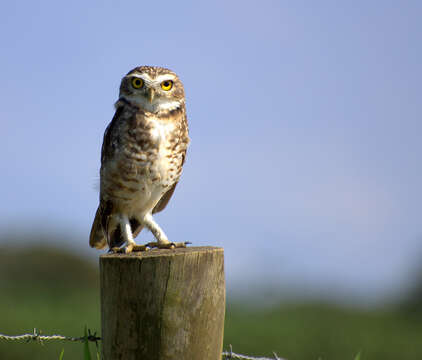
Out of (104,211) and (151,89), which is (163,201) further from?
(151,89)

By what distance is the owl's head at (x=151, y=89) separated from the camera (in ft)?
14.6

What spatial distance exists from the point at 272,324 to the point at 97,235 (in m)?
11.2

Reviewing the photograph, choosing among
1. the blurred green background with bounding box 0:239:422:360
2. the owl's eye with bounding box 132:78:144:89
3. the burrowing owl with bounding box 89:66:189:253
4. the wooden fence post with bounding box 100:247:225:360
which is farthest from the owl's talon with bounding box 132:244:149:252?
the blurred green background with bounding box 0:239:422:360

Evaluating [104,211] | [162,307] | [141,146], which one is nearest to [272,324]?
[104,211]

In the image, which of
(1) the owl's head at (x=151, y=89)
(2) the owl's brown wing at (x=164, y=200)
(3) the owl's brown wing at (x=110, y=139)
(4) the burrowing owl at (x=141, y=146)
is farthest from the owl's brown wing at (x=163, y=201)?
(1) the owl's head at (x=151, y=89)

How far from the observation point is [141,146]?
4.36 m

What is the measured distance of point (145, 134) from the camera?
4363 millimetres

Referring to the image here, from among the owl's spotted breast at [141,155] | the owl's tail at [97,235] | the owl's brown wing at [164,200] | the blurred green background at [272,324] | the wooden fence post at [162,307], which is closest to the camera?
the wooden fence post at [162,307]

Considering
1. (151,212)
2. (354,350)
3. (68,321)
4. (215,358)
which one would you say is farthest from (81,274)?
(215,358)

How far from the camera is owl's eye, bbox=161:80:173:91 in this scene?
4.52 m

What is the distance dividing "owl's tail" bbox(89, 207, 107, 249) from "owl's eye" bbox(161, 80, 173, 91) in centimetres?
111

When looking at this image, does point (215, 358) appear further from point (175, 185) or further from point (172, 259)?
point (175, 185)

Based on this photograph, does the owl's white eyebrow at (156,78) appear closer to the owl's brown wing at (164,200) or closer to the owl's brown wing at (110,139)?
the owl's brown wing at (110,139)

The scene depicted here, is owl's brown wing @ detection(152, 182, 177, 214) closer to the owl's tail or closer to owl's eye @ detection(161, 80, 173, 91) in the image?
the owl's tail
